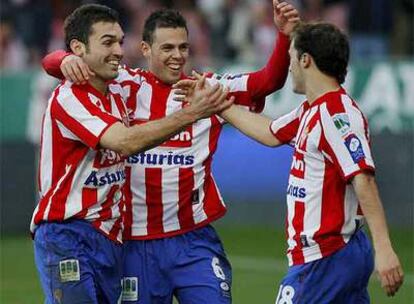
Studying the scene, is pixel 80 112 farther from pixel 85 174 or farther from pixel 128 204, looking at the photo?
pixel 128 204

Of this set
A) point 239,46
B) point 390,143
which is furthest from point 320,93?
point 239,46

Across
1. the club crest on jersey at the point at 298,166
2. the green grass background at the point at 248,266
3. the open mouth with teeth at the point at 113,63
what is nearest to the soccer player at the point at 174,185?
the open mouth with teeth at the point at 113,63

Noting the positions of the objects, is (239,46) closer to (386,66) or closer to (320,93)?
(386,66)

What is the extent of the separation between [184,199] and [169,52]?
1.00 m

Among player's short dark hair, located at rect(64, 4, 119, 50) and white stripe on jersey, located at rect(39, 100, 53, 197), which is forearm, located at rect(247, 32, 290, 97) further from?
white stripe on jersey, located at rect(39, 100, 53, 197)

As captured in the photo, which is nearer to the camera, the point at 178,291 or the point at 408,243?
the point at 178,291

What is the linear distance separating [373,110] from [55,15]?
5570 mm

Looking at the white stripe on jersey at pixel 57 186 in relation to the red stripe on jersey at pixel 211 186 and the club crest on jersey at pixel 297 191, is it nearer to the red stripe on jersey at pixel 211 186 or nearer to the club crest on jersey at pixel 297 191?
the red stripe on jersey at pixel 211 186

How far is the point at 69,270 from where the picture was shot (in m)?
8.34

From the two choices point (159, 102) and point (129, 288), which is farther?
point (159, 102)

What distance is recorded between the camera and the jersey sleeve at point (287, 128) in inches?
338

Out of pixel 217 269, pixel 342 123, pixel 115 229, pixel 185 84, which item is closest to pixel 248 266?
pixel 217 269

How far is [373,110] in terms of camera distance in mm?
19562

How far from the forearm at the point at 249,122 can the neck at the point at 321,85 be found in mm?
786
